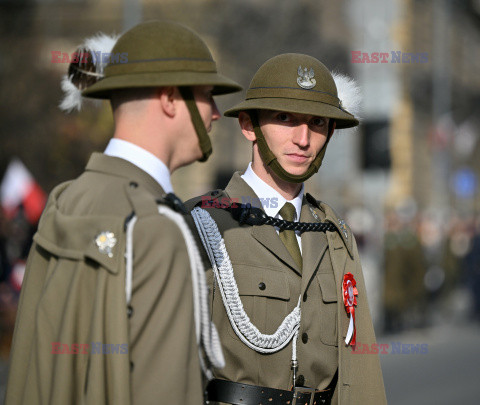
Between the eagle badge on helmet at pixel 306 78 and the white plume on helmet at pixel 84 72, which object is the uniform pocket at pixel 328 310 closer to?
the eagle badge on helmet at pixel 306 78

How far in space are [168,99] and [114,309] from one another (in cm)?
67

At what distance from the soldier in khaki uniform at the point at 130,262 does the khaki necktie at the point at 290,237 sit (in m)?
0.99

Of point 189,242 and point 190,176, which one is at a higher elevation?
point 190,176

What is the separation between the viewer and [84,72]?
3.09 metres

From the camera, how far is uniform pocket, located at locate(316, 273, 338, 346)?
3662 millimetres

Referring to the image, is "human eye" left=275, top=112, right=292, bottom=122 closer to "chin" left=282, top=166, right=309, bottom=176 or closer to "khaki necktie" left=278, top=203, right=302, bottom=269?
"chin" left=282, top=166, right=309, bottom=176

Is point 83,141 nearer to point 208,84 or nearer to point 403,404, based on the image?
point 403,404

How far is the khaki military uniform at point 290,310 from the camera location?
3.54 m

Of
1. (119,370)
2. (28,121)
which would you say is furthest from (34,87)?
(119,370)

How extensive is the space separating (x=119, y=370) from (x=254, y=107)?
1.58 m

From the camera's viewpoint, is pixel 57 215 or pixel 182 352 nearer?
pixel 182 352

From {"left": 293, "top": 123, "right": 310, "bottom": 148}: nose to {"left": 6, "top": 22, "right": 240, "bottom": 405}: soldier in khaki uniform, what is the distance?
831 millimetres

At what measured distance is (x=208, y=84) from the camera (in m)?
2.73

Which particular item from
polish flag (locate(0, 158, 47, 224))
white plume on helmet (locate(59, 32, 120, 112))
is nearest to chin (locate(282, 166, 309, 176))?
white plume on helmet (locate(59, 32, 120, 112))
